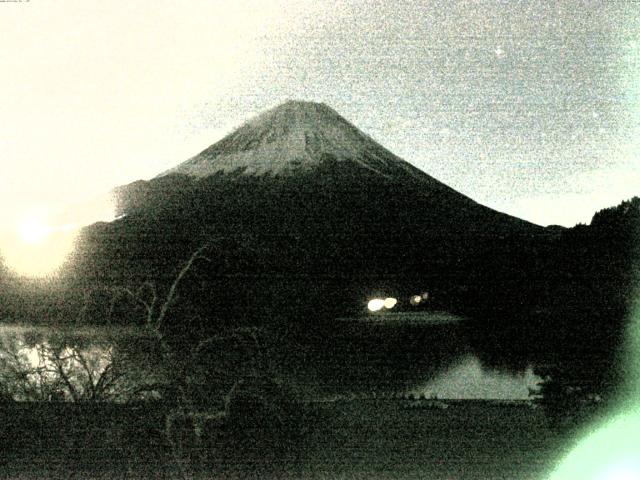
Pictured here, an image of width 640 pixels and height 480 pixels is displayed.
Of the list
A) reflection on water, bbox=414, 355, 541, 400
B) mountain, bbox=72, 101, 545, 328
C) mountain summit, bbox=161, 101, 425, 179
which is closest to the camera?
reflection on water, bbox=414, 355, 541, 400

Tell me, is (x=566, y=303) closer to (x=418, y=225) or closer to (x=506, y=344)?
(x=506, y=344)

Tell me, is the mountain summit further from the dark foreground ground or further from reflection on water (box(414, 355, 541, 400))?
the dark foreground ground

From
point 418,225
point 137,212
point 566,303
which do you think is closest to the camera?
point 566,303

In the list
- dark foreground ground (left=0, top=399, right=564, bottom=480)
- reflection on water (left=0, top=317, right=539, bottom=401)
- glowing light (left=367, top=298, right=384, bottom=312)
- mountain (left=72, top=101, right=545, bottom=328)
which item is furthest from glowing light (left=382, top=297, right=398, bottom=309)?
dark foreground ground (left=0, top=399, right=564, bottom=480)

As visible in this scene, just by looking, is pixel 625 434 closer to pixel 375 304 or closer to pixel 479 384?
pixel 479 384

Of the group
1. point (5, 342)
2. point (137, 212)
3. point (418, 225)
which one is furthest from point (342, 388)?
point (137, 212)
